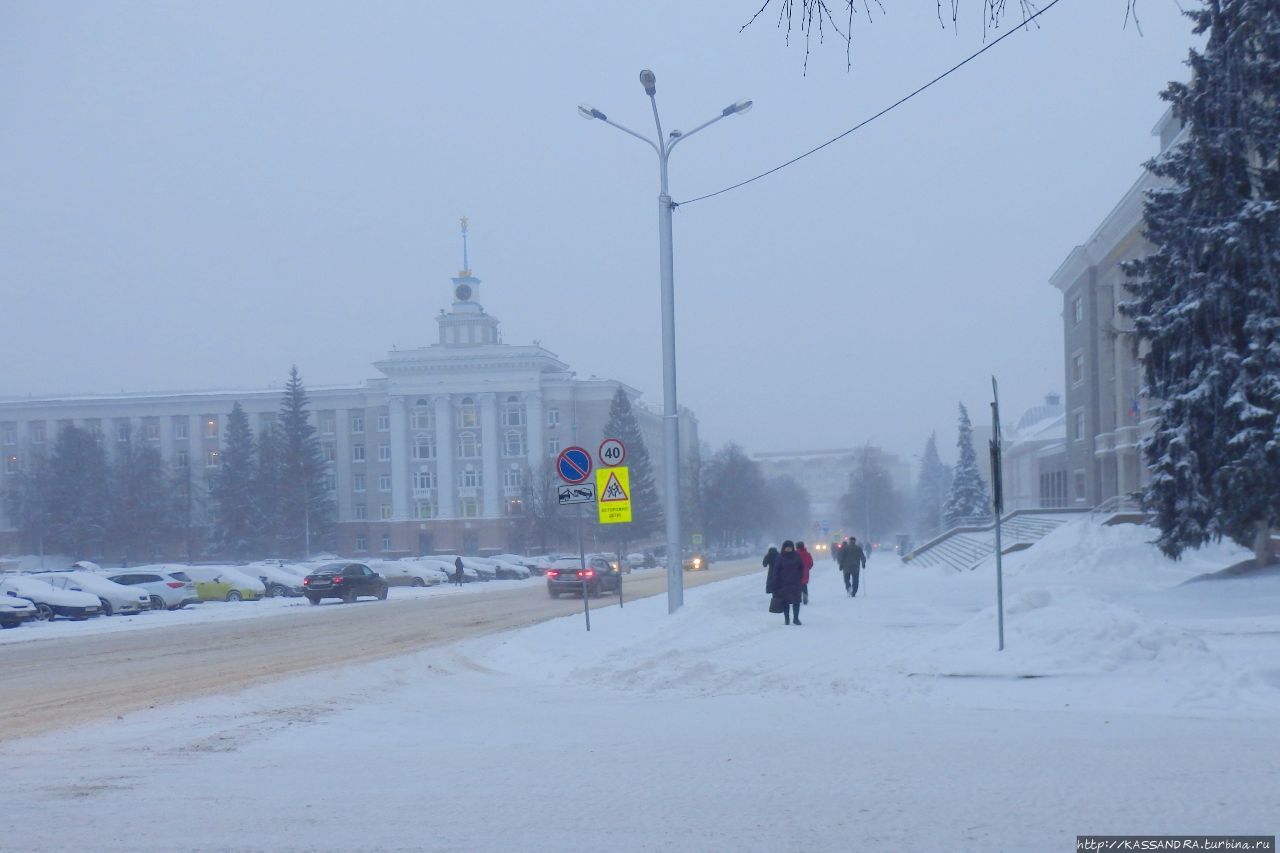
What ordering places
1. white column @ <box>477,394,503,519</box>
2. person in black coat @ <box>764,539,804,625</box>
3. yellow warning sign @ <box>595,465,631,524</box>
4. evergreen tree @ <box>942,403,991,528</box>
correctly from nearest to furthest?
person in black coat @ <box>764,539,804,625</box>, yellow warning sign @ <box>595,465,631,524</box>, evergreen tree @ <box>942,403,991,528</box>, white column @ <box>477,394,503,519</box>

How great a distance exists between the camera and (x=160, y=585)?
Answer: 3881 centimetres

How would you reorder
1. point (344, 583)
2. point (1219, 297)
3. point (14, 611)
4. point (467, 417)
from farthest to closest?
point (467, 417)
point (344, 583)
point (14, 611)
point (1219, 297)

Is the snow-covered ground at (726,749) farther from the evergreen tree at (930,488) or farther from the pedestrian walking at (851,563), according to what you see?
the evergreen tree at (930,488)

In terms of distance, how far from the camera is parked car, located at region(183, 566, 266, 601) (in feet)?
143

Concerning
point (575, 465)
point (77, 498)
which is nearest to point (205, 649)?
point (575, 465)

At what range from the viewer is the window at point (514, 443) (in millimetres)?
94875

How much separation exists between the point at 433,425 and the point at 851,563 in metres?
70.7

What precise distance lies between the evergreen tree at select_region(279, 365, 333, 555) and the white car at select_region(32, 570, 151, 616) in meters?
49.6

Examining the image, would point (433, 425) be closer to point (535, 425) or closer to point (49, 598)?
point (535, 425)

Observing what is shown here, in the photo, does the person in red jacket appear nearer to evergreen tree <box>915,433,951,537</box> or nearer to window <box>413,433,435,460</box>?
window <box>413,433,435,460</box>

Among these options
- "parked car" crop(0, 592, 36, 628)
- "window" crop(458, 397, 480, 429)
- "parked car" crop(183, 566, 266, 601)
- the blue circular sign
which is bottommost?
"parked car" crop(183, 566, 266, 601)

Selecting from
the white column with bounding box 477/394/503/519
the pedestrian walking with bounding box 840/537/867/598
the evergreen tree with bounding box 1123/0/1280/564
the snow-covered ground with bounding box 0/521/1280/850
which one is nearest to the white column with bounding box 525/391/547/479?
the white column with bounding box 477/394/503/519

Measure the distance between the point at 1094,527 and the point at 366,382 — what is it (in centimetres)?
7197

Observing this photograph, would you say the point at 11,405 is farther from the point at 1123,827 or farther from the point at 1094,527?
the point at 1123,827
